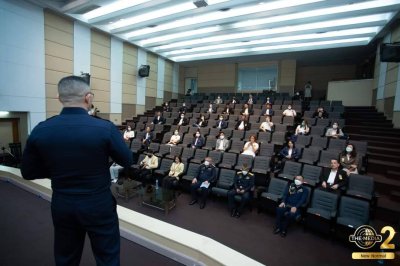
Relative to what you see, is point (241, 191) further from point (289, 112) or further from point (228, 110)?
point (228, 110)

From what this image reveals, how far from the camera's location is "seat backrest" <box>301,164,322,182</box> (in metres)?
4.42

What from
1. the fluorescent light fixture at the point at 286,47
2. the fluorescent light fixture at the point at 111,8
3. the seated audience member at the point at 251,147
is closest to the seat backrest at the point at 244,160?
the seated audience member at the point at 251,147

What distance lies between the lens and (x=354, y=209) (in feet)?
11.0

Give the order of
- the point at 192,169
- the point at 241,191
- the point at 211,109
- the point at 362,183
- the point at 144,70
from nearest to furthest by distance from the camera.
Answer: the point at 362,183 < the point at 241,191 < the point at 192,169 < the point at 211,109 < the point at 144,70

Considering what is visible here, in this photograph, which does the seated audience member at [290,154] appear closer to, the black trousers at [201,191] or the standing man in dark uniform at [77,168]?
A: the black trousers at [201,191]

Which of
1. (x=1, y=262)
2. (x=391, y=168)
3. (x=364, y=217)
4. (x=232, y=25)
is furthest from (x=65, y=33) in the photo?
(x=391, y=168)

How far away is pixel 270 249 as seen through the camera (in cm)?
302

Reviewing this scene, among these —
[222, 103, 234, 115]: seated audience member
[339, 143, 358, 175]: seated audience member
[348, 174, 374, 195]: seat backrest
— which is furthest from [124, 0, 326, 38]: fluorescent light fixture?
[348, 174, 374, 195]: seat backrest

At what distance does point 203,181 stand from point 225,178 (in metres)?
0.48

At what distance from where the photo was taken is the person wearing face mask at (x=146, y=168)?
5434mm

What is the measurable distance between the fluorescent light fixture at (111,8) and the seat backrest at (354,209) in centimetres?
704

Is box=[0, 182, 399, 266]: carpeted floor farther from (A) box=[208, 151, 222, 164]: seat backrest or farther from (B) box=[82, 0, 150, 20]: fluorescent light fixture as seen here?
(B) box=[82, 0, 150, 20]: fluorescent light fixture

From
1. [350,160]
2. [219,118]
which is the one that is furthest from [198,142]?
[350,160]

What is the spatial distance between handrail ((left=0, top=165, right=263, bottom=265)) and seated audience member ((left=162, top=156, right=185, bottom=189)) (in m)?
2.56
